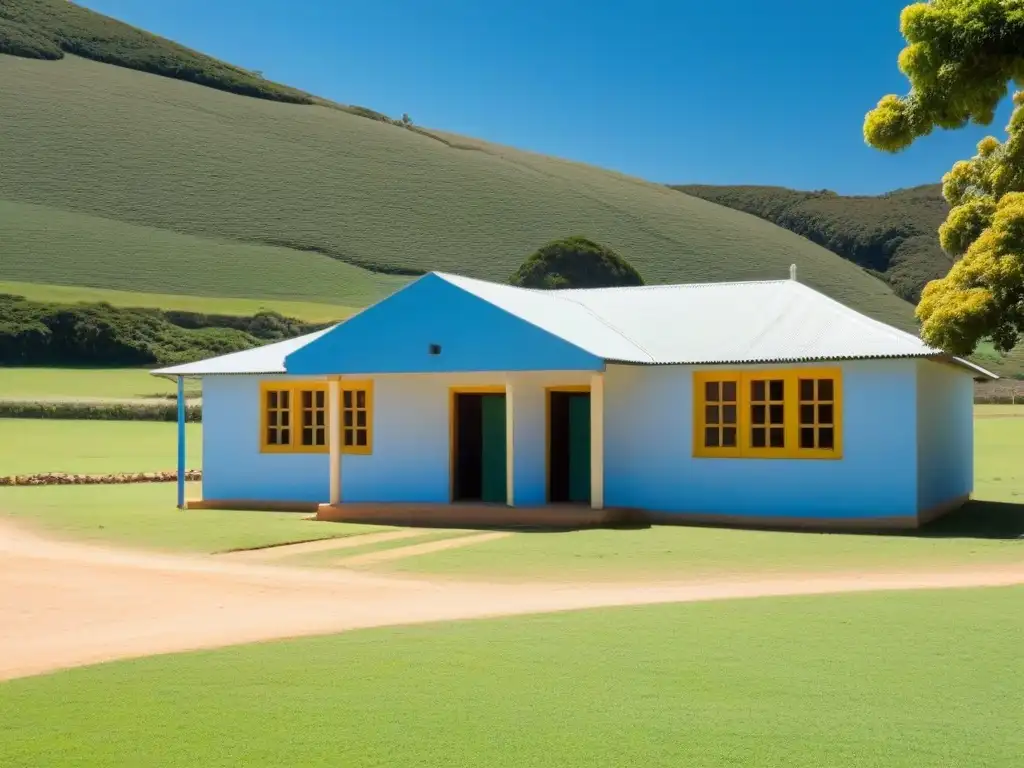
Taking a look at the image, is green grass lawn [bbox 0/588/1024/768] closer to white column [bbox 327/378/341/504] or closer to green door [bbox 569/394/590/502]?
green door [bbox 569/394/590/502]

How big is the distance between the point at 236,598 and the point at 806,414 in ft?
33.7

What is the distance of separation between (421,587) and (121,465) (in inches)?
899

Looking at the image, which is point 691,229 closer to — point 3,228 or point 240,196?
point 240,196

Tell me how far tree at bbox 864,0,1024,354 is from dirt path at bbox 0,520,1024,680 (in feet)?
16.2

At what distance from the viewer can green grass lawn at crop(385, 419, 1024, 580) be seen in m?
14.6

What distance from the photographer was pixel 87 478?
29.5 meters

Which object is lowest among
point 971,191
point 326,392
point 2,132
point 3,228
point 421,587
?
point 421,587

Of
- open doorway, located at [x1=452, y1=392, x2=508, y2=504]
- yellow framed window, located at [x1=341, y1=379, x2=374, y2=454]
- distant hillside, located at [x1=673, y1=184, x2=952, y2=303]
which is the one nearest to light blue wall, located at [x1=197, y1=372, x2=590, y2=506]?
yellow framed window, located at [x1=341, y1=379, x2=374, y2=454]

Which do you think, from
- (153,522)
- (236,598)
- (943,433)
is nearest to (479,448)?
(153,522)

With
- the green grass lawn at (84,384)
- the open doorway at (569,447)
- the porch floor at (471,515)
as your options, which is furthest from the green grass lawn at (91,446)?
the open doorway at (569,447)

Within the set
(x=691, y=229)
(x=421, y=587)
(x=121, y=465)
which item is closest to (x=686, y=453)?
(x=421, y=587)

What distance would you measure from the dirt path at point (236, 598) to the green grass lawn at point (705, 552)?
2.82 ft

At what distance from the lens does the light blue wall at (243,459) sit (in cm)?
2333

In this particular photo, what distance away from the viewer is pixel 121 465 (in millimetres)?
34125
